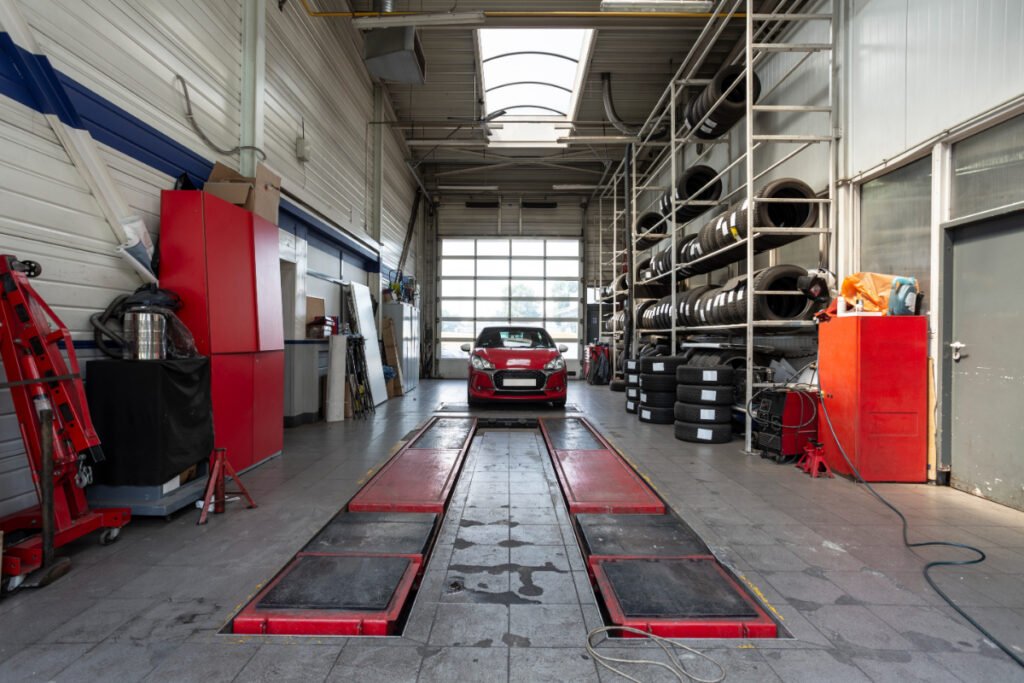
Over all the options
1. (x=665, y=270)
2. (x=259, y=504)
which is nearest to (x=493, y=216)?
(x=665, y=270)

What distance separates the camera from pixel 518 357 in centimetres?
776

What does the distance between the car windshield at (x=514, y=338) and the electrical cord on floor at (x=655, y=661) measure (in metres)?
6.57

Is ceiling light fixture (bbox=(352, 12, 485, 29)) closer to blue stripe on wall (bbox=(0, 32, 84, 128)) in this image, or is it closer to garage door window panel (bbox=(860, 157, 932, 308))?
blue stripe on wall (bbox=(0, 32, 84, 128))

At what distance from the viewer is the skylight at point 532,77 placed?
30.3 ft

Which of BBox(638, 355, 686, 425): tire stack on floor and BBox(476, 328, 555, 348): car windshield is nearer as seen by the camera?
BBox(638, 355, 686, 425): tire stack on floor

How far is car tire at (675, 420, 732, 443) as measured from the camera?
562cm

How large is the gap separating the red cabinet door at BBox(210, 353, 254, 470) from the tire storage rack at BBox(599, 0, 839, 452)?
4599 millimetres

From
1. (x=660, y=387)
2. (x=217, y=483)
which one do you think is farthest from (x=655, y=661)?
(x=660, y=387)

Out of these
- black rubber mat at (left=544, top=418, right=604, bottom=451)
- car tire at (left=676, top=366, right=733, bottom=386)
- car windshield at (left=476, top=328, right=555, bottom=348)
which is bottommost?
black rubber mat at (left=544, top=418, right=604, bottom=451)

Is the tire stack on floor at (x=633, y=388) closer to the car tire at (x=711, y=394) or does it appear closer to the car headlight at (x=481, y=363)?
the car tire at (x=711, y=394)

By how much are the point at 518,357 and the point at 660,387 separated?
221 cm

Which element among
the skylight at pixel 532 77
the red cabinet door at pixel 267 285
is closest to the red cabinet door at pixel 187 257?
the red cabinet door at pixel 267 285

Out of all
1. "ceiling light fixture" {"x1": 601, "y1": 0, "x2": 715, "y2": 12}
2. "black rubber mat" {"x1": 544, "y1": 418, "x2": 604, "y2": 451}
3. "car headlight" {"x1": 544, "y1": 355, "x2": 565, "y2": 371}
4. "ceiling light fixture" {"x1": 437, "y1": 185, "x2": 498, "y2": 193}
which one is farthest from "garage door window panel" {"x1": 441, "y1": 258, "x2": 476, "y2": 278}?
"ceiling light fixture" {"x1": 601, "y1": 0, "x2": 715, "y2": 12}

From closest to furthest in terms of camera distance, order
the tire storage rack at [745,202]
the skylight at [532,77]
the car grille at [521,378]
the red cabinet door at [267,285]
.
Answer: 1. the red cabinet door at [267,285]
2. the tire storage rack at [745,202]
3. the car grille at [521,378]
4. the skylight at [532,77]
